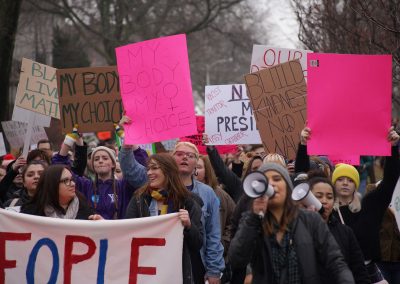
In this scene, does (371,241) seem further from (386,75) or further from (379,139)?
(386,75)

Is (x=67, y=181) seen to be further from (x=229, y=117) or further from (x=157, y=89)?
(x=229, y=117)

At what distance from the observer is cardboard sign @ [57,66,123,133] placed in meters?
9.06

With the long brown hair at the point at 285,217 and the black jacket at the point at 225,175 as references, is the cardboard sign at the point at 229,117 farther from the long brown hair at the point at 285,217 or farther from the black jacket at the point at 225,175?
the long brown hair at the point at 285,217

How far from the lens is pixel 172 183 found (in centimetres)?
652

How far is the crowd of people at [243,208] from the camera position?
5.14m

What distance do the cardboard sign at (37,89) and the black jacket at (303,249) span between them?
546cm

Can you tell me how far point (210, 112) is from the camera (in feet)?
34.2

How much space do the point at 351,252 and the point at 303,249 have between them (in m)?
0.82

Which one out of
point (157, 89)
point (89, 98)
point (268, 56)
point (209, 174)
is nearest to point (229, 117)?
point (268, 56)

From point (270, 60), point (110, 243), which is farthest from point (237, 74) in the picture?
point (110, 243)

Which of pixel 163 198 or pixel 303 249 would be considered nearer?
pixel 303 249

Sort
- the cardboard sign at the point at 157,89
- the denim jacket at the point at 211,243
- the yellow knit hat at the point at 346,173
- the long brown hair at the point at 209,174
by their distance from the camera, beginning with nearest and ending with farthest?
the denim jacket at the point at 211,243 → the yellow knit hat at the point at 346,173 → the cardboard sign at the point at 157,89 → the long brown hair at the point at 209,174

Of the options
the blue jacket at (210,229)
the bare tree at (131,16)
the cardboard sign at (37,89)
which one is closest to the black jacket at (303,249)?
the blue jacket at (210,229)

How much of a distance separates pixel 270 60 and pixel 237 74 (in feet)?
189
